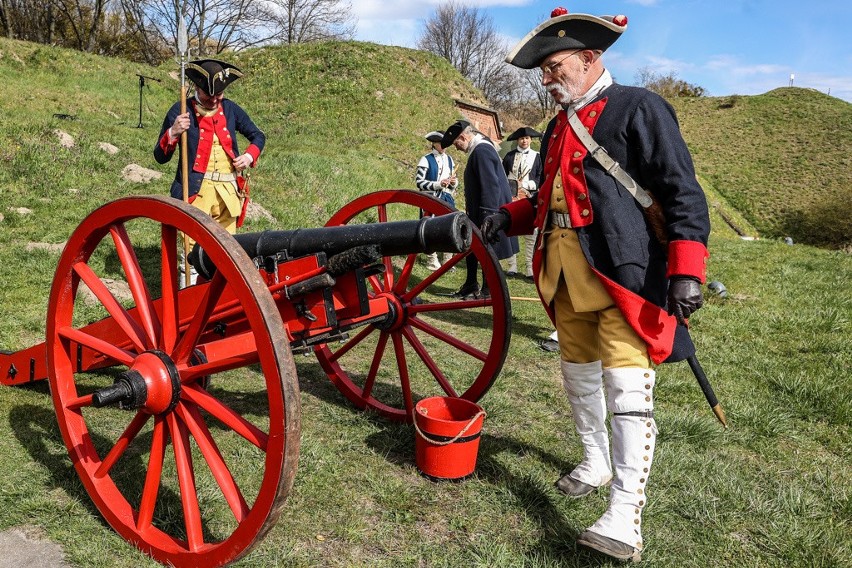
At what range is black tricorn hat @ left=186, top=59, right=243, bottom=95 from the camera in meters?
4.73

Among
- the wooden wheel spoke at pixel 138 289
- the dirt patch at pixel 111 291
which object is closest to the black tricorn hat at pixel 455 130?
the dirt patch at pixel 111 291

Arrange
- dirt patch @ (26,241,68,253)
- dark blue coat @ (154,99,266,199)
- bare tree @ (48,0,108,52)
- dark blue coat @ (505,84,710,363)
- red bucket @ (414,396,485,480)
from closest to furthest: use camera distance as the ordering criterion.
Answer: dark blue coat @ (505,84,710,363) < red bucket @ (414,396,485,480) < dark blue coat @ (154,99,266,199) < dirt patch @ (26,241,68,253) < bare tree @ (48,0,108,52)

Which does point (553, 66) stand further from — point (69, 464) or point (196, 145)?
point (196, 145)

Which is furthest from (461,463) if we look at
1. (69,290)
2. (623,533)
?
(69,290)

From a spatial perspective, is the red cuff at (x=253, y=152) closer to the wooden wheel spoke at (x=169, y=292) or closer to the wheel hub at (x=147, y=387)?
the wooden wheel spoke at (x=169, y=292)

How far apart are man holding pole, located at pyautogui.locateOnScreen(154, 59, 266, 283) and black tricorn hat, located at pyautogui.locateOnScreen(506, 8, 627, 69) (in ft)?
9.61

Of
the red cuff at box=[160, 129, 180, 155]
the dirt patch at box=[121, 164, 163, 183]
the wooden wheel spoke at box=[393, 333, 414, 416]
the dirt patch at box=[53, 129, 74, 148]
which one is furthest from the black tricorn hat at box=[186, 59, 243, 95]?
the dirt patch at box=[53, 129, 74, 148]

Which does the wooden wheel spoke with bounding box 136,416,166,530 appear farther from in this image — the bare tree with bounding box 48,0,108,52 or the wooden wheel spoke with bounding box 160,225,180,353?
the bare tree with bounding box 48,0,108,52

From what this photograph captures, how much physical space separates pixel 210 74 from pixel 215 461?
348cm

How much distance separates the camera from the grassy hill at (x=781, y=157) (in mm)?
26578

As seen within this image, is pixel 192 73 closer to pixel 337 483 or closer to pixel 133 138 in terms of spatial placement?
pixel 337 483

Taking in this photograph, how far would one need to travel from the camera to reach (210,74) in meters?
4.75

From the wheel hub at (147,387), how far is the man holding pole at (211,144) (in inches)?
109

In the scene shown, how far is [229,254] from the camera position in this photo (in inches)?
77.6
